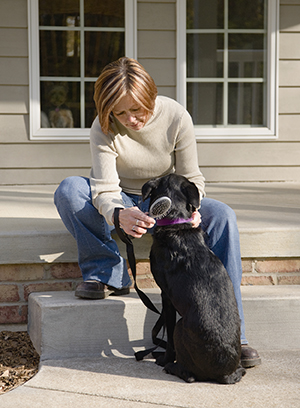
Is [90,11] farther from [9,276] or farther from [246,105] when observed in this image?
[9,276]

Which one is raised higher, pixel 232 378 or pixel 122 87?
pixel 122 87

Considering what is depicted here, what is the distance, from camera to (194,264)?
1.88m

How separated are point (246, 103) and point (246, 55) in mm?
491

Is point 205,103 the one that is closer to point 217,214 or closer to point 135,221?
point 217,214

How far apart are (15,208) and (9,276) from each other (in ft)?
3.21

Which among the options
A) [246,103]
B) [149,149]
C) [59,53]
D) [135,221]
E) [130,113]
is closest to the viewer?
[135,221]

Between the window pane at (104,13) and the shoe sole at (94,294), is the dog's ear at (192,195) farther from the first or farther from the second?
the window pane at (104,13)

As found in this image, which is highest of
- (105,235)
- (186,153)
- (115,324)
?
(186,153)

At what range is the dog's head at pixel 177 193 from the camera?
1946 mm

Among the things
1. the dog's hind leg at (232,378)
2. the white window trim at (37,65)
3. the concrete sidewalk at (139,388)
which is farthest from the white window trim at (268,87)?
the dog's hind leg at (232,378)

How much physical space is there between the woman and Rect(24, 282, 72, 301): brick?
0.78ft

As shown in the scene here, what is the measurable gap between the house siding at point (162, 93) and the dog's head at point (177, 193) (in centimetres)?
279

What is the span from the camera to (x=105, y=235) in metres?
2.22

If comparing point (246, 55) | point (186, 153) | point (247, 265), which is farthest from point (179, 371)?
point (246, 55)
